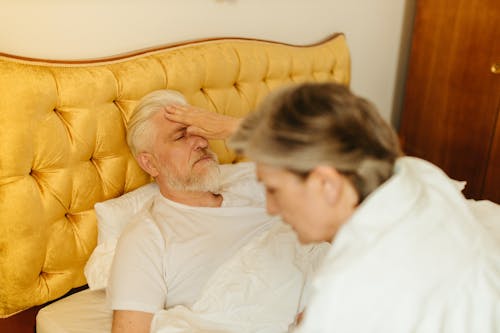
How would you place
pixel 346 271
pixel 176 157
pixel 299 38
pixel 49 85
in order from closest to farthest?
pixel 346 271 → pixel 49 85 → pixel 176 157 → pixel 299 38

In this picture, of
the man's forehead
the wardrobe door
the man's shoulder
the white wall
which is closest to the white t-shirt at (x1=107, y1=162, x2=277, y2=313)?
the man's shoulder

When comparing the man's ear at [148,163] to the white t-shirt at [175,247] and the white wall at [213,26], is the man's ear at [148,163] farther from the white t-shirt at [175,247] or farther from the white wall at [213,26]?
the white wall at [213,26]

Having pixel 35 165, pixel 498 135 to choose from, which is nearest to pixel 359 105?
pixel 35 165

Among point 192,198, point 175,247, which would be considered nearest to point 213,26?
point 192,198

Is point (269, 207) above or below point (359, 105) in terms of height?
below

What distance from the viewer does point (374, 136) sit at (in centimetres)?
88

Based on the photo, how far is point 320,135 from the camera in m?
0.83

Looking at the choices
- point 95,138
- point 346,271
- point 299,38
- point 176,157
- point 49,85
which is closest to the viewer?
point 346,271

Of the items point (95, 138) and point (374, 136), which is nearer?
point (374, 136)

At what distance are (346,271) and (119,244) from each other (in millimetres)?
830

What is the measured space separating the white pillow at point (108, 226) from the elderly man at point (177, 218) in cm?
5

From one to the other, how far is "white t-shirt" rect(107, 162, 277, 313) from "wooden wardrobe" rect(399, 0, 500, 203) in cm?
166

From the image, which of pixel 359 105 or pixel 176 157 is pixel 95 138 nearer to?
pixel 176 157

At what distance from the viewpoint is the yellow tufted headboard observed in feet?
4.42
